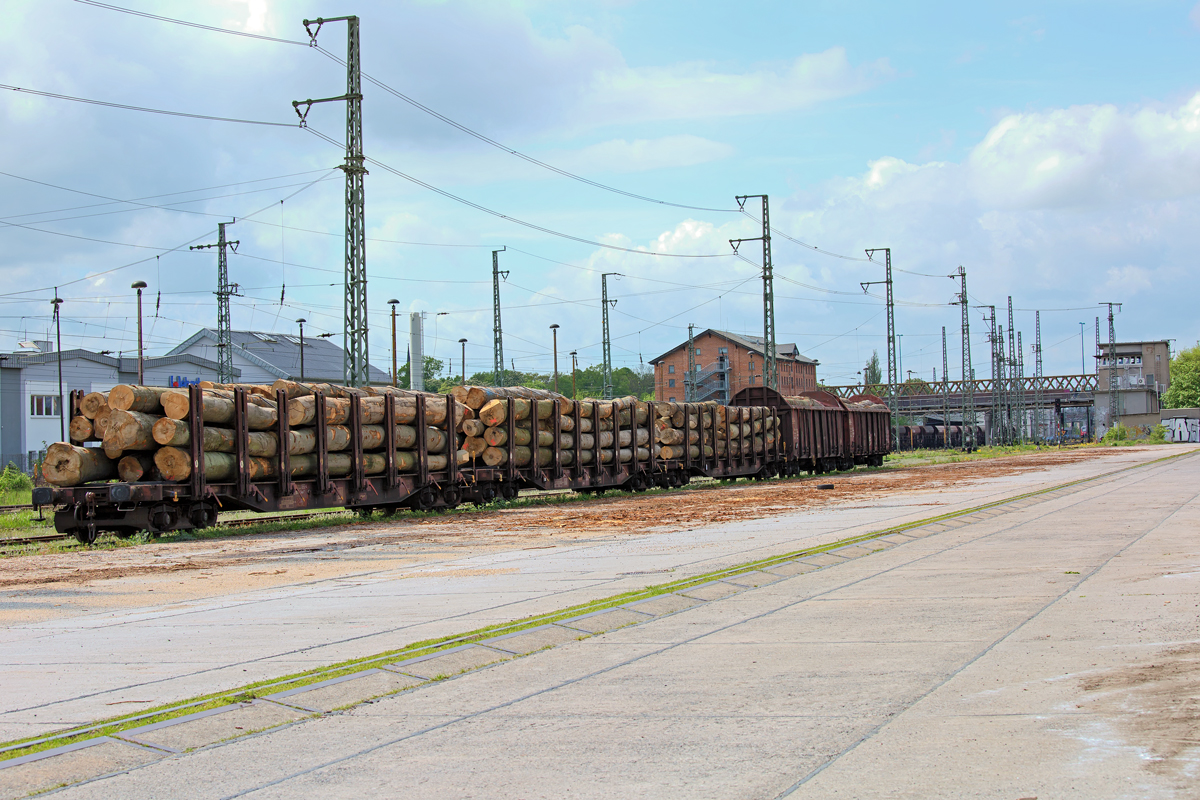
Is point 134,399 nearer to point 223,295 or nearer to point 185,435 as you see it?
point 185,435

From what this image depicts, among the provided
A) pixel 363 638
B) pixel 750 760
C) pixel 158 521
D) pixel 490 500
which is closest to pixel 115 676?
pixel 363 638

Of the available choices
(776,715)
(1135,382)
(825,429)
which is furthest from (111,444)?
(1135,382)

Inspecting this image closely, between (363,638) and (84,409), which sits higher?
(84,409)

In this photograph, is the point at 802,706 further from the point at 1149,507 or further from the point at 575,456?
the point at 575,456

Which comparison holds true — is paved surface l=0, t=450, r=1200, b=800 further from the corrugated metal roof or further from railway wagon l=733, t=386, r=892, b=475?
the corrugated metal roof

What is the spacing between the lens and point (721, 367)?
12988cm

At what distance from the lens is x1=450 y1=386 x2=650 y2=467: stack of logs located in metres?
24.8

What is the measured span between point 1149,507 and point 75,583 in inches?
739

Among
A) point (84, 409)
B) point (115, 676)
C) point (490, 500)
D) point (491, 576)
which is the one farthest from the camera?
point (490, 500)

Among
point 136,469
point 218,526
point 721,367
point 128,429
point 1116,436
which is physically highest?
point 721,367

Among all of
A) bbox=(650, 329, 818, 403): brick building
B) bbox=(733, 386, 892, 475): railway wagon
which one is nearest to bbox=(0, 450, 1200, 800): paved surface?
bbox=(733, 386, 892, 475): railway wagon

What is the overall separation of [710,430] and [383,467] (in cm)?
1499

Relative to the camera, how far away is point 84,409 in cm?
1753

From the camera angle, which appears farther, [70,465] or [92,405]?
[92,405]
